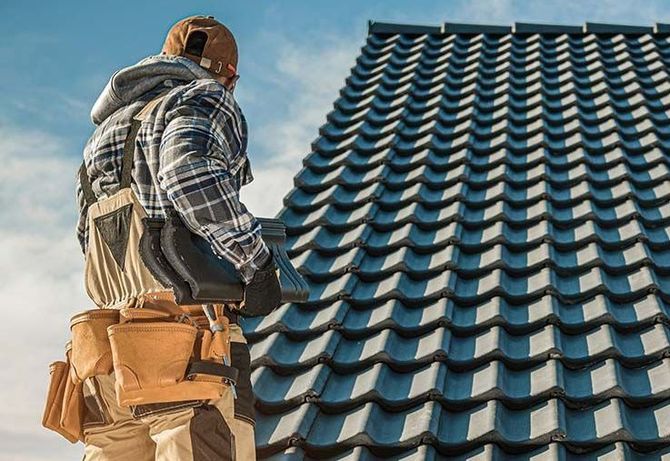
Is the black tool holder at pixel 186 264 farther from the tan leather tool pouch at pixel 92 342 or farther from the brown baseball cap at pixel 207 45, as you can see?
the brown baseball cap at pixel 207 45

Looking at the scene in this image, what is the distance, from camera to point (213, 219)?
8.54 ft

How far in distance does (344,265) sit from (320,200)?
2.49ft

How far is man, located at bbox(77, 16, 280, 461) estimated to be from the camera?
8.55 feet

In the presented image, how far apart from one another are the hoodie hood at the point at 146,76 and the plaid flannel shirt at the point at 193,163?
21 mm

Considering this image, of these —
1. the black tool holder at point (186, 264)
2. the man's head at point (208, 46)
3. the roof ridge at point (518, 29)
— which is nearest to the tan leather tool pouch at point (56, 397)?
the black tool holder at point (186, 264)

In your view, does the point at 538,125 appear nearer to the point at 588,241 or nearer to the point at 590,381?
the point at 588,241

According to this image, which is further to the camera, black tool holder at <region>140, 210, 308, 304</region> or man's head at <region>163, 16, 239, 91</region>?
man's head at <region>163, 16, 239, 91</region>

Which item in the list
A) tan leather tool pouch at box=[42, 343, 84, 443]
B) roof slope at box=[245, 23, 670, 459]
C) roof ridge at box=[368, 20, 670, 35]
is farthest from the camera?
roof ridge at box=[368, 20, 670, 35]

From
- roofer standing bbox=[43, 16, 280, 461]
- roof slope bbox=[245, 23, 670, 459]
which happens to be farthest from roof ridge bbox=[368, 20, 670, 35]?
roofer standing bbox=[43, 16, 280, 461]

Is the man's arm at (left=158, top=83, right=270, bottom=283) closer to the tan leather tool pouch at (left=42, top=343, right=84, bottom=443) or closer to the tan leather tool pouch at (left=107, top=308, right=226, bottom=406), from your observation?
the tan leather tool pouch at (left=107, top=308, right=226, bottom=406)

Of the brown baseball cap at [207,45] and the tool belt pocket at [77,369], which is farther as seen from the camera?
the brown baseball cap at [207,45]

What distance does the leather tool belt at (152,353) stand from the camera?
2.64 metres

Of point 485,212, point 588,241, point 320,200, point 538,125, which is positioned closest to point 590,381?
point 588,241

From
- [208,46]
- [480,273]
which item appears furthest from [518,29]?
[208,46]
